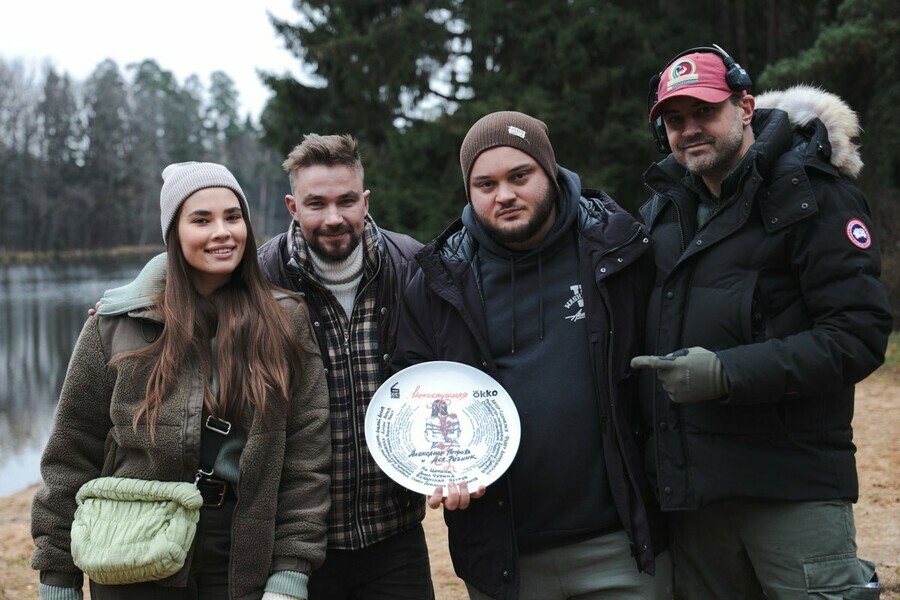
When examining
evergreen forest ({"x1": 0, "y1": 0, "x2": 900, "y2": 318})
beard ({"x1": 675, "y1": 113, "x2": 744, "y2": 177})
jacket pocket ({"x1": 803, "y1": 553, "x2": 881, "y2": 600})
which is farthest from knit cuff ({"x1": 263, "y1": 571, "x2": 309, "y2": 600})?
evergreen forest ({"x1": 0, "y1": 0, "x2": 900, "y2": 318})

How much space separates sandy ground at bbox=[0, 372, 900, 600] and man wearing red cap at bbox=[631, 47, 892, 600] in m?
2.40

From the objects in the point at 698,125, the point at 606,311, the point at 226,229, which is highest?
the point at 698,125

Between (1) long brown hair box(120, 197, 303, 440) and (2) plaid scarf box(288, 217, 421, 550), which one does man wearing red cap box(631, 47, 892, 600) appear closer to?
(2) plaid scarf box(288, 217, 421, 550)

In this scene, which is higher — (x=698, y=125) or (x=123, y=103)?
(x=123, y=103)

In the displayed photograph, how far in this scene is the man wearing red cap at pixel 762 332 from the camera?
271cm

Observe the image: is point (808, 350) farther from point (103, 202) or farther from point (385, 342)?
point (103, 202)

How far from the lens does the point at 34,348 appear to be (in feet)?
82.5

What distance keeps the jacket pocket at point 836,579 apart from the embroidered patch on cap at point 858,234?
1048 mm

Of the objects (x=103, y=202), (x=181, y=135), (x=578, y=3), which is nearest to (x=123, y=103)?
(x=181, y=135)

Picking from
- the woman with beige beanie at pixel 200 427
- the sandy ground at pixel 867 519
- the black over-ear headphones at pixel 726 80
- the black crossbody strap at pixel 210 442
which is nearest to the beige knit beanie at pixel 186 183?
the woman with beige beanie at pixel 200 427

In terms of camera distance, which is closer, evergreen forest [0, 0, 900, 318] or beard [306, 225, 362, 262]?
beard [306, 225, 362, 262]

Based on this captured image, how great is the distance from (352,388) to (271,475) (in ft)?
1.73

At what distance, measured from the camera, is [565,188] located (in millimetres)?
3287

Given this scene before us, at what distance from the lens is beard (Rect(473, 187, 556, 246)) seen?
122 inches
